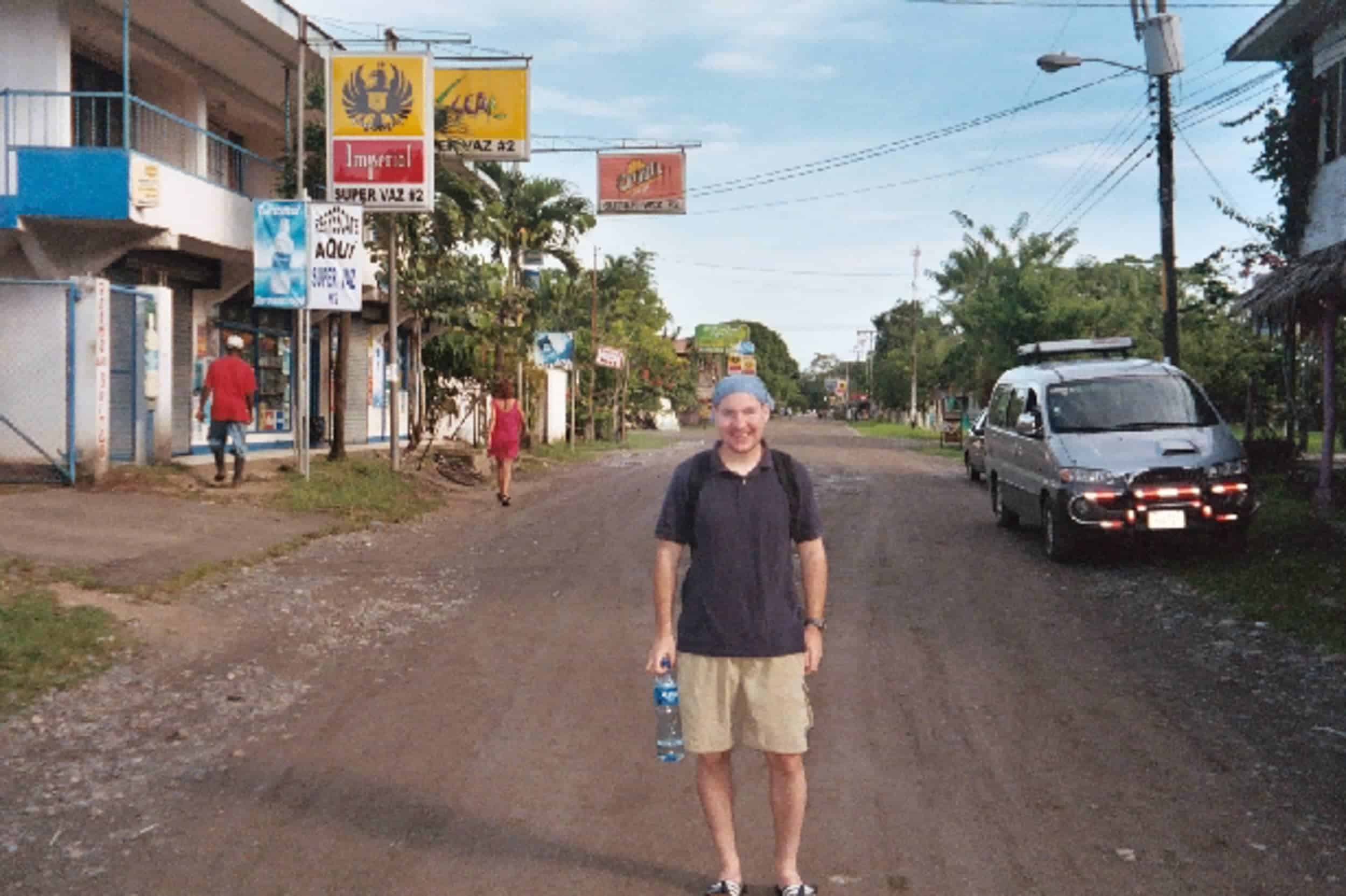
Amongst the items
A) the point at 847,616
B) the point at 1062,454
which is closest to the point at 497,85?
the point at 1062,454

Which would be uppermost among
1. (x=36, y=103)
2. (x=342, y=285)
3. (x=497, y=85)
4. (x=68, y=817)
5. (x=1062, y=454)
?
(x=497, y=85)

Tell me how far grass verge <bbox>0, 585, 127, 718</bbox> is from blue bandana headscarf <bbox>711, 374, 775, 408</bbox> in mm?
4586

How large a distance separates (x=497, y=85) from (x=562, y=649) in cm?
1960

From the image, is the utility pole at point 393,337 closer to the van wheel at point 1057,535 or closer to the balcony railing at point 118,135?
the balcony railing at point 118,135

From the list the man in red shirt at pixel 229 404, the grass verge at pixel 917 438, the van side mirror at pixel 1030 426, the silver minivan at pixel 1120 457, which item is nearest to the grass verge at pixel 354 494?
the man in red shirt at pixel 229 404

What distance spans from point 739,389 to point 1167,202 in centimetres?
1807

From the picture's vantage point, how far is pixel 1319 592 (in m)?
10.3

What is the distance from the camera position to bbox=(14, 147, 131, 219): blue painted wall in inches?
597

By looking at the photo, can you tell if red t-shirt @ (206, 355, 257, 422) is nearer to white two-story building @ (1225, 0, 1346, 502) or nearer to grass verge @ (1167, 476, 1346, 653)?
grass verge @ (1167, 476, 1346, 653)

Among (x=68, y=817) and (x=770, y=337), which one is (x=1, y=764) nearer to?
(x=68, y=817)

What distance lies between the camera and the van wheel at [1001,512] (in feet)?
52.3

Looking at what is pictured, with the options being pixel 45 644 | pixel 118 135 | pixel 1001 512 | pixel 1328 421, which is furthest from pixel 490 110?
pixel 45 644

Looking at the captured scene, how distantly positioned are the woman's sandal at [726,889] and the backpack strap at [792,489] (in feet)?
3.85

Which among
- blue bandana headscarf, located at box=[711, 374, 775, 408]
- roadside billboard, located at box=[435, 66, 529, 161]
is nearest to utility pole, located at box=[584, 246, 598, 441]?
roadside billboard, located at box=[435, 66, 529, 161]
